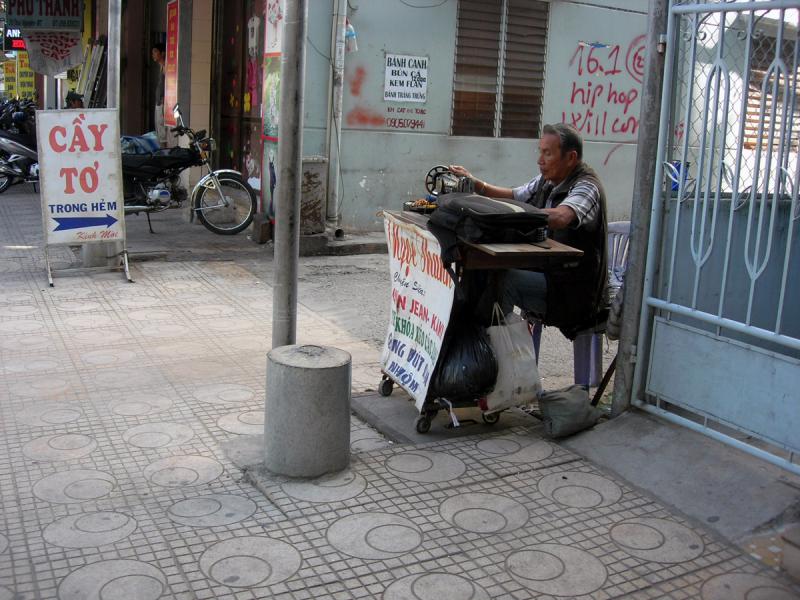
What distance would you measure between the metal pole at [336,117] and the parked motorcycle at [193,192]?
1.00 m

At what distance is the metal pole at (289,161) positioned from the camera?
427cm

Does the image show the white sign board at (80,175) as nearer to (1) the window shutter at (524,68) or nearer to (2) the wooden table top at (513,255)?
(2) the wooden table top at (513,255)

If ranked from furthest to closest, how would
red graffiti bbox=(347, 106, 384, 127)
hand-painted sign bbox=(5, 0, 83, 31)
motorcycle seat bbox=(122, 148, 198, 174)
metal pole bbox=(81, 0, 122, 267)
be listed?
hand-painted sign bbox=(5, 0, 83, 31), red graffiti bbox=(347, 106, 384, 127), motorcycle seat bbox=(122, 148, 198, 174), metal pole bbox=(81, 0, 122, 267)

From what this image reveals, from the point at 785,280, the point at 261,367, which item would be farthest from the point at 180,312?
the point at 785,280

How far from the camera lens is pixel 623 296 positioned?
15.7ft

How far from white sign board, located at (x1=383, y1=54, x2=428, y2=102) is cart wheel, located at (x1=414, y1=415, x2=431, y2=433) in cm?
686

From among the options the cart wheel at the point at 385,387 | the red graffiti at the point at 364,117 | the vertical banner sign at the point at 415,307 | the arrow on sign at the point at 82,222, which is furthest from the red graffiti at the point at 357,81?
the cart wheel at the point at 385,387

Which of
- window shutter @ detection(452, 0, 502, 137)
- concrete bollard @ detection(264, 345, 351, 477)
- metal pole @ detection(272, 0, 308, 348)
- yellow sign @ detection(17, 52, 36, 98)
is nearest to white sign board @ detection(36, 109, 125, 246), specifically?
metal pole @ detection(272, 0, 308, 348)

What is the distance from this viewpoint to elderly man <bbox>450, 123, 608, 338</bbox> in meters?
4.86

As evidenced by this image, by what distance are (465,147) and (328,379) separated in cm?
793

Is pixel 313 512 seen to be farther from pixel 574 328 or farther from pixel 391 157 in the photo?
pixel 391 157

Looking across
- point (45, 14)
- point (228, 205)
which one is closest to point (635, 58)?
point (228, 205)

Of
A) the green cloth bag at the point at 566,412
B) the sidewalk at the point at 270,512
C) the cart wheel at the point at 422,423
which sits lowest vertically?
the sidewalk at the point at 270,512

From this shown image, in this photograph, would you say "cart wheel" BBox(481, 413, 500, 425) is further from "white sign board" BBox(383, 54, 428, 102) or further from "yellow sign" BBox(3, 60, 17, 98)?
"yellow sign" BBox(3, 60, 17, 98)
